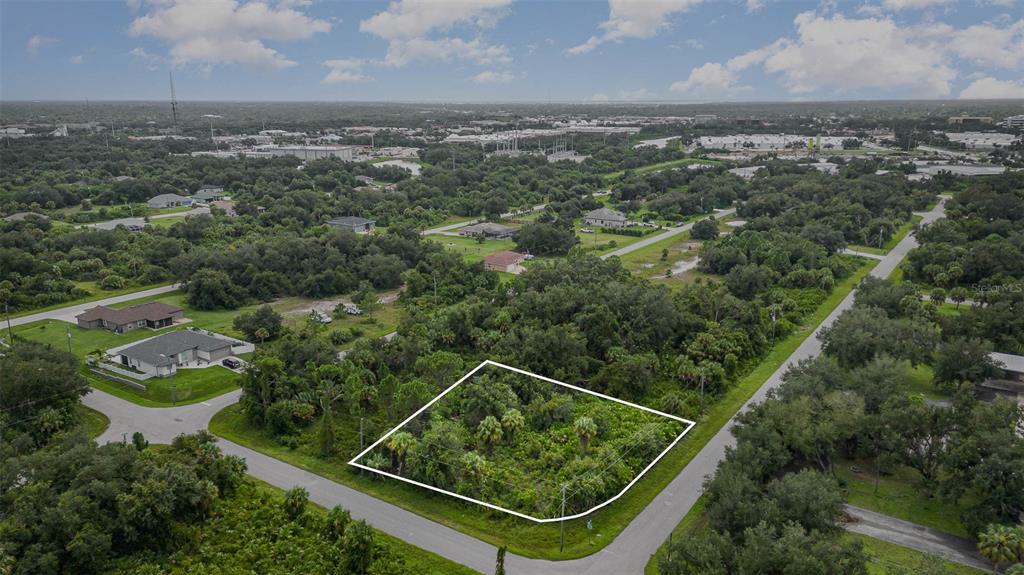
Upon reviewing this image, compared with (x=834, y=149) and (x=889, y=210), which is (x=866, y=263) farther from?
(x=834, y=149)

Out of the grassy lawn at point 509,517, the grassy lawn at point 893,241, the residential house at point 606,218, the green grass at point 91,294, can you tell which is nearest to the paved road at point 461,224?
the residential house at point 606,218

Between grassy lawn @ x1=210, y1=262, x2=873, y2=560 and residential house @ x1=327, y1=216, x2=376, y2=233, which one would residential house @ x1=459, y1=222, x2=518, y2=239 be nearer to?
residential house @ x1=327, y1=216, x2=376, y2=233

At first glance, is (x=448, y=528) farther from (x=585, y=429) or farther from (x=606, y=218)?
(x=606, y=218)

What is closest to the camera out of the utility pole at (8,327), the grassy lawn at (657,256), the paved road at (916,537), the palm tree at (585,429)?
the paved road at (916,537)

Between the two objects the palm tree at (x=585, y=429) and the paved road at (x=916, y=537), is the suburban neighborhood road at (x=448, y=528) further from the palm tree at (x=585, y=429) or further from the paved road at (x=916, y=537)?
the palm tree at (x=585, y=429)

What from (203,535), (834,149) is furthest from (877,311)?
(834,149)

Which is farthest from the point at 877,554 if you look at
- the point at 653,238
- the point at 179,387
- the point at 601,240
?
the point at 653,238
